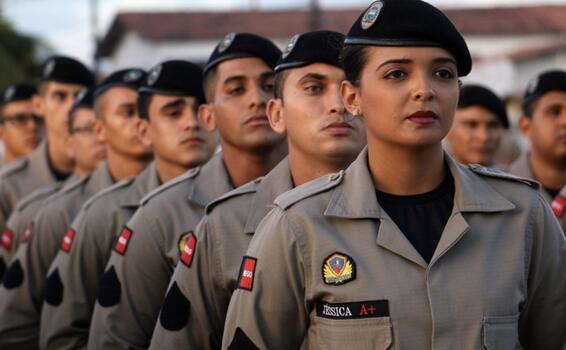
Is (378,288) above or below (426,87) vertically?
below

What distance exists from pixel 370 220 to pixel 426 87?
0.47 metres

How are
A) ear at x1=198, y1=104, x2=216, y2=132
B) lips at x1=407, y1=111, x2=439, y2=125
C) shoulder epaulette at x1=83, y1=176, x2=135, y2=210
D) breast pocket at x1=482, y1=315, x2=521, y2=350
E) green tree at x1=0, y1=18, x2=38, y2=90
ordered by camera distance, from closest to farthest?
1. breast pocket at x1=482, y1=315, x2=521, y2=350
2. lips at x1=407, y1=111, x2=439, y2=125
3. ear at x1=198, y1=104, x2=216, y2=132
4. shoulder epaulette at x1=83, y1=176, x2=135, y2=210
5. green tree at x1=0, y1=18, x2=38, y2=90

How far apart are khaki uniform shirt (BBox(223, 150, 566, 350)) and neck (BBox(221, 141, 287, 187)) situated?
6.41 feet

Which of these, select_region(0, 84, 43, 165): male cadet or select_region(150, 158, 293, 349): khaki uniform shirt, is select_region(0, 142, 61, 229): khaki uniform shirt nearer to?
select_region(0, 84, 43, 165): male cadet

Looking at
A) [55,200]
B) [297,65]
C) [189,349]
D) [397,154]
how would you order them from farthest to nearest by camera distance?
1. [55,200]
2. [297,65]
3. [189,349]
4. [397,154]

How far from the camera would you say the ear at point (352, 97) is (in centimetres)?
396

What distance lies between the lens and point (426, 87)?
3662 millimetres

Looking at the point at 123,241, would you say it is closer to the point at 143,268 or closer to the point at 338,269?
the point at 143,268

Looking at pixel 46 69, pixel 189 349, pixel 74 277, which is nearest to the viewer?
pixel 189 349

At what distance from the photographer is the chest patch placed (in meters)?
3.64

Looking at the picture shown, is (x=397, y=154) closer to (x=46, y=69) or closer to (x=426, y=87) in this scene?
(x=426, y=87)

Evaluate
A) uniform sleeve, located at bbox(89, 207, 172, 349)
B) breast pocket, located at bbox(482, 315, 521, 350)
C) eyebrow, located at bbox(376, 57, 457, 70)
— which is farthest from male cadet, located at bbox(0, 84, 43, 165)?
breast pocket, located at bbox(482, 315, 521, 350)

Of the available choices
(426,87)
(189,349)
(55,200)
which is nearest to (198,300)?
(189,349)

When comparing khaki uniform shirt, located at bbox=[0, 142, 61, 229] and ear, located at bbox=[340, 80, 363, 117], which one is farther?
khaki uniform shirt, located at bbox=[0, 142, 61, 229]
